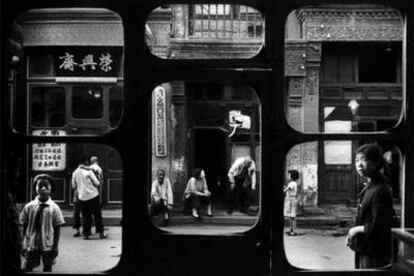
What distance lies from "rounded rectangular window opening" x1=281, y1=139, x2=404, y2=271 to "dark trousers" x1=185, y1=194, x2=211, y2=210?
1.14m

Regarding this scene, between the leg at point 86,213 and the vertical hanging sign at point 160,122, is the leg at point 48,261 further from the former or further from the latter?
the vertical hanging sign at point 160,122

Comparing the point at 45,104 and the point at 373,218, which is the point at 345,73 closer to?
the point at 45,104

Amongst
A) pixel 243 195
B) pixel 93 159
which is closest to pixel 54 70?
pixel 243 195

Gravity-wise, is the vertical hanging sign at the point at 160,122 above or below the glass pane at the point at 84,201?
above

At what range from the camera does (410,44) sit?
2.54 m

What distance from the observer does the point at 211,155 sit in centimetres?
1038

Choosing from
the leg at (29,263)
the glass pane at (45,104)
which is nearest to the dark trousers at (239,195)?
the glass pane at (45,104)

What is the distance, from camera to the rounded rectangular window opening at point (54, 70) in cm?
265

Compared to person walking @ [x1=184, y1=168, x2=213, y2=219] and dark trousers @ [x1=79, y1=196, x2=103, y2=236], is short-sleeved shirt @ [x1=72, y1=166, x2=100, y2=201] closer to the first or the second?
dark trousers @ [x1=79, y1=196, x2=103, y2=236]

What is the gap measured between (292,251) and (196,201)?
2078 millimetres

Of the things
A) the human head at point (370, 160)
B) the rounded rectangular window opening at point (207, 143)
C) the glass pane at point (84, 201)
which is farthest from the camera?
the rounded rectangular window opening at point (207, 143)

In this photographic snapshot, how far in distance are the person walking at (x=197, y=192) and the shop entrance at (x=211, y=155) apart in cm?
75

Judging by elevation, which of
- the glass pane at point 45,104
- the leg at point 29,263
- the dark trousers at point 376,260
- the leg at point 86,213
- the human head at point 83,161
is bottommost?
the leg at point 86,213

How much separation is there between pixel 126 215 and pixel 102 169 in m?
6.90
